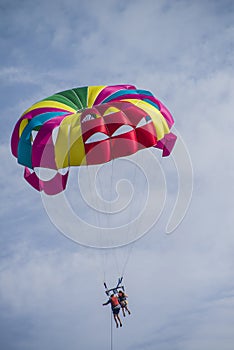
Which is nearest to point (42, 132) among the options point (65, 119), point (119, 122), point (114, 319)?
point (65, 119)

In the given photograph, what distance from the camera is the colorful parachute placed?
1762 cm

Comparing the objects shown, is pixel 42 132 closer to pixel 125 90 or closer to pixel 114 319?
pixel 125 90

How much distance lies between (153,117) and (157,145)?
160cm

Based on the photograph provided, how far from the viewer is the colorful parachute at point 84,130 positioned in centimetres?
1762

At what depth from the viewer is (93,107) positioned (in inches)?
714

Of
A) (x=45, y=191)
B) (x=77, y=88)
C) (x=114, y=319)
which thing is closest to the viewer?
(x=114, y=319)

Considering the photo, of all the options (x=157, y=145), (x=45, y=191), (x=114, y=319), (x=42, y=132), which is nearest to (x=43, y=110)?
(x=42, y=132)

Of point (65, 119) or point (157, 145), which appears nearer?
point (65, 119)

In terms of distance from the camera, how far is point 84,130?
57.0ft

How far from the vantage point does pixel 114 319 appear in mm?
17188

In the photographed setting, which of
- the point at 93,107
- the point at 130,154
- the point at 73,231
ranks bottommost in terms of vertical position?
the point at 73,231

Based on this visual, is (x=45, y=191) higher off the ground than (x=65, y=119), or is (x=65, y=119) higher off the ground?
(x=65, y=119)

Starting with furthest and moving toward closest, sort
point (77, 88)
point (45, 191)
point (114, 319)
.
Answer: point (77, 88) → point (45, 191) → point (114, 319)

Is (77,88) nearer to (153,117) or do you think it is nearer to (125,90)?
(125,90)
